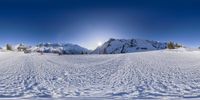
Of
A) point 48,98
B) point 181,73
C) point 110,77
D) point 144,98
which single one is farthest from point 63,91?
point 181,73

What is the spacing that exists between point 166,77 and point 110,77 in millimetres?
4335

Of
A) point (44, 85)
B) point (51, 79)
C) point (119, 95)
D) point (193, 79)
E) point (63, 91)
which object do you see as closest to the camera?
point (119, 95)

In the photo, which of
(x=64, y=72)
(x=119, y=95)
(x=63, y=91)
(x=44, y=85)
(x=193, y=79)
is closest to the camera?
(x=119, y=95)

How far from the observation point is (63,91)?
17.0 m

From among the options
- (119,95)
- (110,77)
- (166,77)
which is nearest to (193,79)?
(166,77)

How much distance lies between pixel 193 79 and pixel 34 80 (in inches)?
460

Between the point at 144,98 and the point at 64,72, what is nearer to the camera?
the point at 144,98

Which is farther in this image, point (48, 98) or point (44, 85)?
point (44, 85)

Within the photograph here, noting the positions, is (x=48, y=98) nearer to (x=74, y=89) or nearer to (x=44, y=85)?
(x=74, y=89)

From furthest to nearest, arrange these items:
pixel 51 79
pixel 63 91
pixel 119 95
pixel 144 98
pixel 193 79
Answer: pixel 51 79 → pixel 193 79 → pixel 63 91 → pixel 119 95 → pixel 144 98

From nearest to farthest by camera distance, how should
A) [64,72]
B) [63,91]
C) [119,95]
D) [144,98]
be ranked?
1. [144,98]
2. [119,95]
3. [63,91]
4. [64,72]

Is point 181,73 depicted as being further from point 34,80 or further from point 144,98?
point 34,80

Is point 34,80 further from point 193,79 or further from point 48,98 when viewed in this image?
point 193,79

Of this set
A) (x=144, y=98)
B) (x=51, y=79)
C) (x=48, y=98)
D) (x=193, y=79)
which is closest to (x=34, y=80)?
(x=51, y=79)
